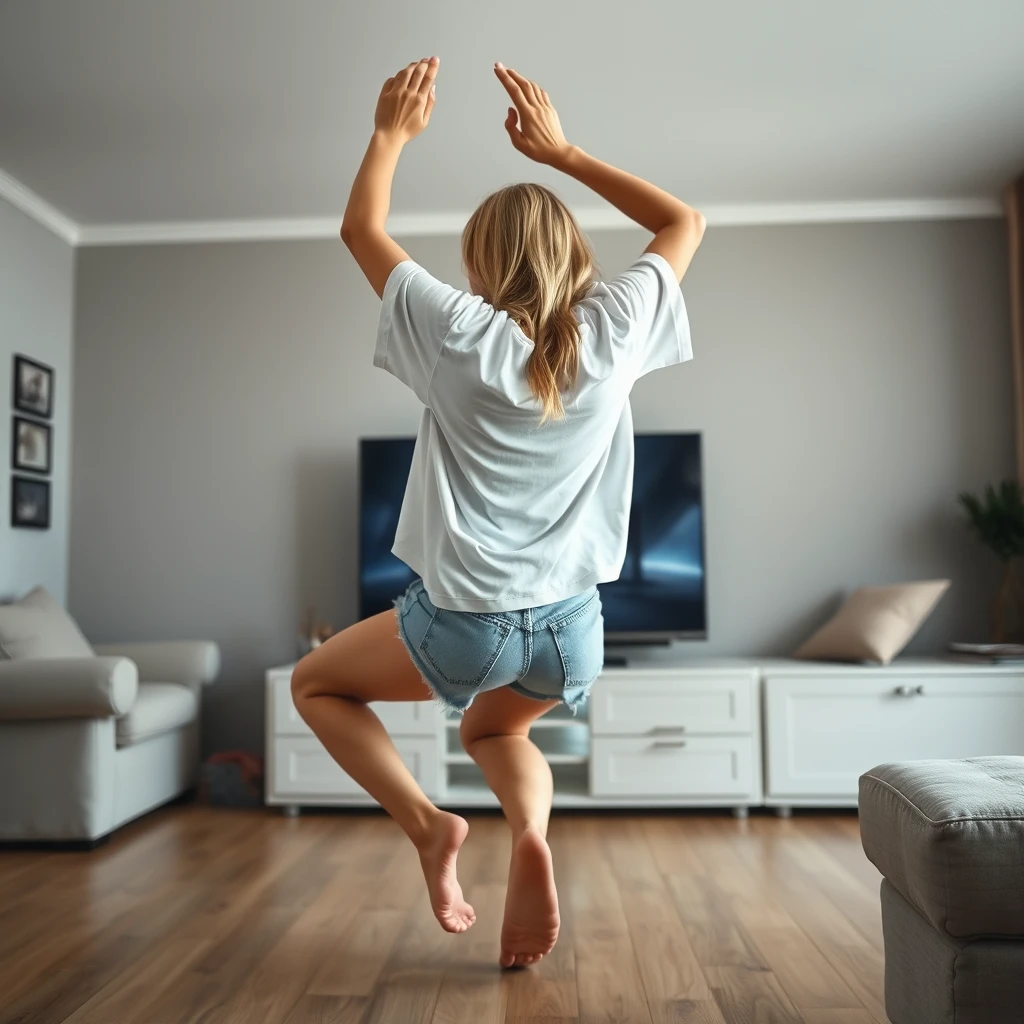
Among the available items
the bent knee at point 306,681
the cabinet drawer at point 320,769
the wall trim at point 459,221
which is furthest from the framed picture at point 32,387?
the bent knee at point 306,681

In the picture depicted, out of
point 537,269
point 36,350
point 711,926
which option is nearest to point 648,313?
point 537,269

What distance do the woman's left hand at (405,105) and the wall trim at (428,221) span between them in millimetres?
3034

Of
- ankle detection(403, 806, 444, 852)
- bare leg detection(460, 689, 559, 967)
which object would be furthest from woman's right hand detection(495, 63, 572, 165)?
ankle detection(403, 806, 444, 852)

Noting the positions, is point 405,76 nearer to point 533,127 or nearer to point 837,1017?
point 533,127

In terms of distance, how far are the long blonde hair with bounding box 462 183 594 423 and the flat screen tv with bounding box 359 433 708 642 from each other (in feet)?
8.64

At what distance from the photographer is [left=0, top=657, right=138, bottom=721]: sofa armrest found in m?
3.21

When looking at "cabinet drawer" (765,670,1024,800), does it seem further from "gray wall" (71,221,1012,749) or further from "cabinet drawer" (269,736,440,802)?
"cabinet drawer" (269,736,440,802)

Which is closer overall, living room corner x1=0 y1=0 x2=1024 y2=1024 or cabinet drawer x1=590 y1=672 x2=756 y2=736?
living room corner x1=0 y1=0 x2=1024 y2=1024

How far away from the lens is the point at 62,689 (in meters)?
3.22

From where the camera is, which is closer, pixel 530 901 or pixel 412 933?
pixel 530 901

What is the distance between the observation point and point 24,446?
430cm

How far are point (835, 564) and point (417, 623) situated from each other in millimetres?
3279

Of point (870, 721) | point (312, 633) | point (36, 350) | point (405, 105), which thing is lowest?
point (870, 721)

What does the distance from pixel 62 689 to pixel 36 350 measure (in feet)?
6.13
